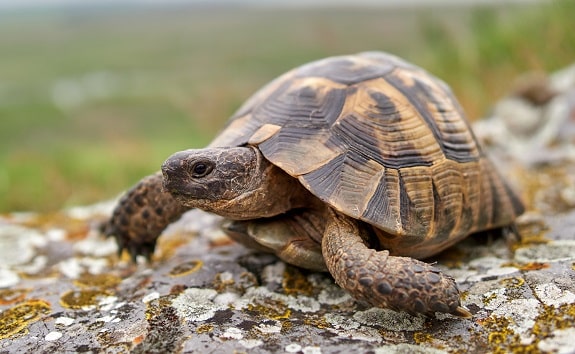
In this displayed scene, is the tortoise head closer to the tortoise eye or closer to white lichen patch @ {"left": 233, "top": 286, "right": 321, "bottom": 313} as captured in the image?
the tortoise eye

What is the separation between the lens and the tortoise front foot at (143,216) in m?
3.21

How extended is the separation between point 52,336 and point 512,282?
7.04 feet

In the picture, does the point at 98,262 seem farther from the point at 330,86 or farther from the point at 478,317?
the point at 478,317

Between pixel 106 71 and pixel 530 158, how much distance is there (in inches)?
1414

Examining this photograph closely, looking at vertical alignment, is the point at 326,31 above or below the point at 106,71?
above

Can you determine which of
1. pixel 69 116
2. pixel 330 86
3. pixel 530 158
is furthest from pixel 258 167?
pixel 69 116

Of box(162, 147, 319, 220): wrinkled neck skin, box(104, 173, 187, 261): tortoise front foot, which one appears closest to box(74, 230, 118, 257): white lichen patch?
box(104, 173, 187, 261): tortoise front foot

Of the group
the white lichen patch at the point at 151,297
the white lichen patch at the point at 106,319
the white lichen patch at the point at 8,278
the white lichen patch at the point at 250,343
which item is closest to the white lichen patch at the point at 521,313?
the white lichen patch at the point at 250,343

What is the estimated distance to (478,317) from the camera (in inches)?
95.0

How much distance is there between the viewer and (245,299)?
275cm

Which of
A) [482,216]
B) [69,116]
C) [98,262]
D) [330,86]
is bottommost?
[69,116]

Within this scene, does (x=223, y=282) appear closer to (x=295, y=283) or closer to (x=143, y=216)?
(x=295, y=283)

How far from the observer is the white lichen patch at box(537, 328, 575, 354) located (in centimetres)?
203

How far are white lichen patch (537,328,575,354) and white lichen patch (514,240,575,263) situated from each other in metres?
0.84
